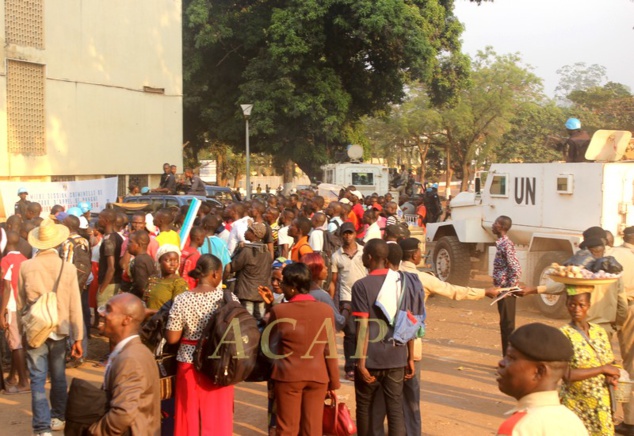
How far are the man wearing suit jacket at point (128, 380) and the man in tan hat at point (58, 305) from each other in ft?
7.49

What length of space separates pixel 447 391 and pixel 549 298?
462cm

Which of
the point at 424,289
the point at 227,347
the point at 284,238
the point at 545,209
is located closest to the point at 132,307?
the point at 227,347

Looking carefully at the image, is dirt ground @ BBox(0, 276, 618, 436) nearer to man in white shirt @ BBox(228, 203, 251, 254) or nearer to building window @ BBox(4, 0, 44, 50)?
man in white shirt @ BBox(228, 203, 251, 254)

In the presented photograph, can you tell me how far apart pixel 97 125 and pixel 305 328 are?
64.9ft

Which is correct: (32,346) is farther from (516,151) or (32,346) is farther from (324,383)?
(516,151)

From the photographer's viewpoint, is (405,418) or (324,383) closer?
(324,383)

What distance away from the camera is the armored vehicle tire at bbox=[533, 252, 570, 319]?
11.8 metres

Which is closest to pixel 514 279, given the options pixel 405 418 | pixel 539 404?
pixel 405 418

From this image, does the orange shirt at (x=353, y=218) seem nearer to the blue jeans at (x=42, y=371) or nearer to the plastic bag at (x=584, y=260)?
the plastic bag at (x=584, y=260)

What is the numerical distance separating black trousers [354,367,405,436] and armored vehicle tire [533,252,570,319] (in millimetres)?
6657

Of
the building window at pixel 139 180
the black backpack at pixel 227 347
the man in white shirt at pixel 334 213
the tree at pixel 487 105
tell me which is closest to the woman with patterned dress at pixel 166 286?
the black backpack at pixel 227 347

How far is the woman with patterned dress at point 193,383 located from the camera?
5.21 metres

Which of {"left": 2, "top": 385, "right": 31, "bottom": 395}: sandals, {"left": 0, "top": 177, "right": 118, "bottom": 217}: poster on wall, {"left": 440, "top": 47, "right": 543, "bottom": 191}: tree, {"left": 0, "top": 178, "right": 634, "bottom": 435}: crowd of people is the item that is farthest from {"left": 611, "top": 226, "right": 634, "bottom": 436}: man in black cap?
{"left": 440, "top": 47, "right": 543, "bottom": 191}: tree

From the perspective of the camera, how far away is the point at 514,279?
28.4 ft
